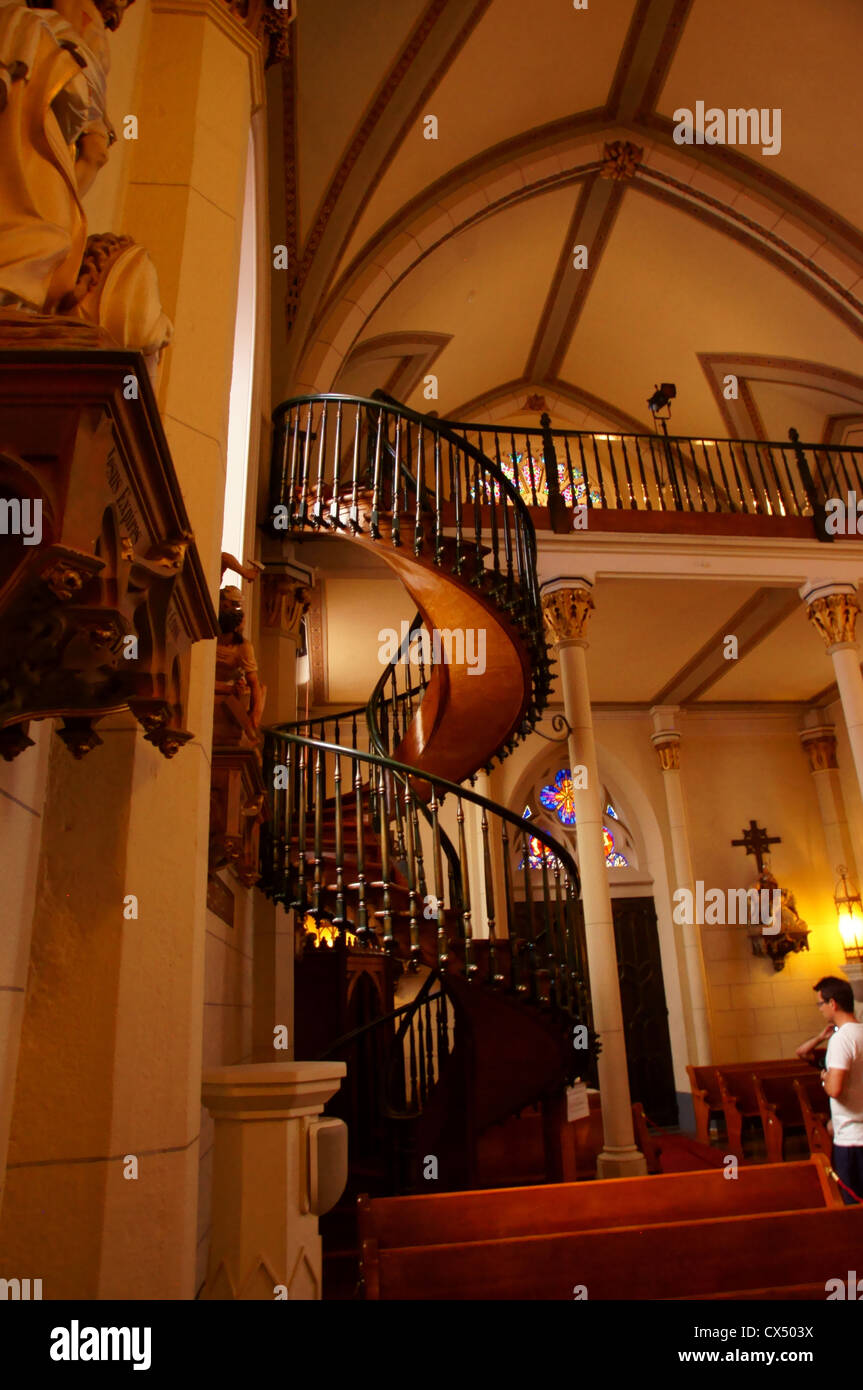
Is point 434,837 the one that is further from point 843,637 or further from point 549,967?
point 843,637

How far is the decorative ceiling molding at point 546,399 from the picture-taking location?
36.3ft

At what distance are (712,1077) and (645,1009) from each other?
5.14ft

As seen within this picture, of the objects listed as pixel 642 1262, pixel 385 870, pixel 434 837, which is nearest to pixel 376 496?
pixel 434 837

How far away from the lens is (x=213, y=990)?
3479 millimetres

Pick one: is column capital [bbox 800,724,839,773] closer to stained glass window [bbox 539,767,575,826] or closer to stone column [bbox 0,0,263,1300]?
stained glass window [bbox 539,767,575,826]

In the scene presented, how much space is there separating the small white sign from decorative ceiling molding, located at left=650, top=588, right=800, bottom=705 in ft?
16.3

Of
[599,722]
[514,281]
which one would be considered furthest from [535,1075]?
[514,281]

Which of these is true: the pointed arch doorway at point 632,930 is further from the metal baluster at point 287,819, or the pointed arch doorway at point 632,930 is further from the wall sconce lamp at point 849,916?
the metal baluster at point 287,819

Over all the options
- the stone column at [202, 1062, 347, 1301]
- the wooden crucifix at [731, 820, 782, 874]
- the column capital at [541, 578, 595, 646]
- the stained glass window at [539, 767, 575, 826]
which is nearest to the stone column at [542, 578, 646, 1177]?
the column capital at [541, 578, 595, 646]

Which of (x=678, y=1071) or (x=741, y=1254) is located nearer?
(x=741, y=1254)

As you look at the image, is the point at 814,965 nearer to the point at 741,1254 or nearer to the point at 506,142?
the point at 741,1254

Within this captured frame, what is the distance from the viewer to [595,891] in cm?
668

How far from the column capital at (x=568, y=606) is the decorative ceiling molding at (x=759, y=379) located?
14.1 feet
